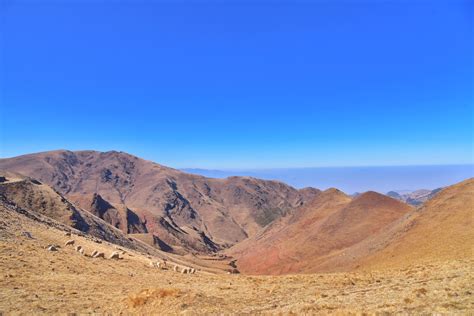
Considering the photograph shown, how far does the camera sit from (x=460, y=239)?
37.2m

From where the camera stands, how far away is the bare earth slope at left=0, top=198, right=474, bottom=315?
57.9ft

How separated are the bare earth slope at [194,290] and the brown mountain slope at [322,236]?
1437 inches

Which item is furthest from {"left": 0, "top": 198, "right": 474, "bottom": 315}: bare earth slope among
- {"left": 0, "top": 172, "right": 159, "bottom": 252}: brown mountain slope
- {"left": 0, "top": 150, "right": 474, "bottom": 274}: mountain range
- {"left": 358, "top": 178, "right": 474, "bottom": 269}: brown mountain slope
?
{"left": 0, "top": 172, "right": 159, "bottom": 252}: brown mountain slope

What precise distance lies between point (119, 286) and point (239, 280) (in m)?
8.98

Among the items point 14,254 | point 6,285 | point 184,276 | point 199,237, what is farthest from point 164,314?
point 199,237

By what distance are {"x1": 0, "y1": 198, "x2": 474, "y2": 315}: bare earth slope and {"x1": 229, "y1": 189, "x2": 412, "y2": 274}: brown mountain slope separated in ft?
120

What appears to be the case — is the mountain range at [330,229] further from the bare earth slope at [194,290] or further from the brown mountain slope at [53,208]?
the bare earth slope at [194,290]

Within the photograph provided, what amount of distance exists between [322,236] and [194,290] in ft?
209

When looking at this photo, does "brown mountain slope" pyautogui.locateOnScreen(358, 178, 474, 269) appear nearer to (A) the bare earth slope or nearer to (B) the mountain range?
(B) the mountain range

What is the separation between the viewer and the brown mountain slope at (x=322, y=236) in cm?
7381

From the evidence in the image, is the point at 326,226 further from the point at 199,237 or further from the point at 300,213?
the point at 199,237

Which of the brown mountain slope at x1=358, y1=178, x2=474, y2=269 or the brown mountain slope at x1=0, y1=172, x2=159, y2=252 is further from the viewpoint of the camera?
the brown mountain slope at x1=0, y1=172, x2=159, y2=252

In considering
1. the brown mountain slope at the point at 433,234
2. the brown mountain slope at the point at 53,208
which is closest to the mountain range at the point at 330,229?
the brown mountain slope at the point at 433,234

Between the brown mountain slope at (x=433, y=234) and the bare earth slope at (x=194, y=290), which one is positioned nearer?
the bare earth slope at (x=194, y=290)
